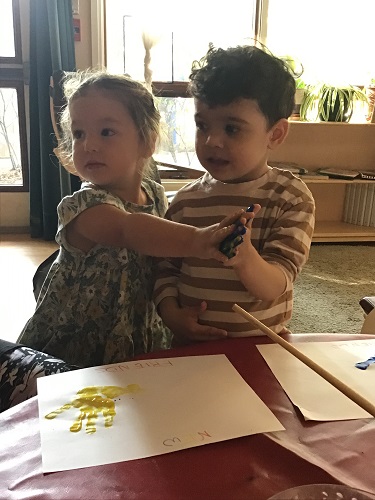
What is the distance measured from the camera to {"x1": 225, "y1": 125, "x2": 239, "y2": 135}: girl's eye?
0.86 meters

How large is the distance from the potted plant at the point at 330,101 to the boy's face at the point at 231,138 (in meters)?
2.61

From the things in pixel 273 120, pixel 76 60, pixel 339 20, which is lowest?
pixel 273 120

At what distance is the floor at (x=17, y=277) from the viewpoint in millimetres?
2174

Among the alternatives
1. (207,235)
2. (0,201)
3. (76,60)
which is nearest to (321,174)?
(76,60)

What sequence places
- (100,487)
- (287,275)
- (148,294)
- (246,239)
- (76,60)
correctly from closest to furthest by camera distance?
(100,487), (246,239), (287,275), (148,294), (76,60)

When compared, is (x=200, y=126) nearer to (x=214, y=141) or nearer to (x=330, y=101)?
(x=214, y=141)

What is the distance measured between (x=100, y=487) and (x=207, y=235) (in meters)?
0.39

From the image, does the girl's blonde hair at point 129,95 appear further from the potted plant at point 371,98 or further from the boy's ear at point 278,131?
the potted plant at point 371,98

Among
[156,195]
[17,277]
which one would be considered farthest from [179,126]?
[156,195]

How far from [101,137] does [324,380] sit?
0.57 meters

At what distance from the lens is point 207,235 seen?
29.1 inches

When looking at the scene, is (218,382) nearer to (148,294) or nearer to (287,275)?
(287,275)

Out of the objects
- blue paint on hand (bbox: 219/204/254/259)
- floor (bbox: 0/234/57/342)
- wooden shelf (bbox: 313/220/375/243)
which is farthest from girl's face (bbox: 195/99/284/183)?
wooden shelf (bbox: 313/220/375/243)

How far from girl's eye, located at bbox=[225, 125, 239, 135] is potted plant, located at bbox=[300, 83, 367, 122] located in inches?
105
